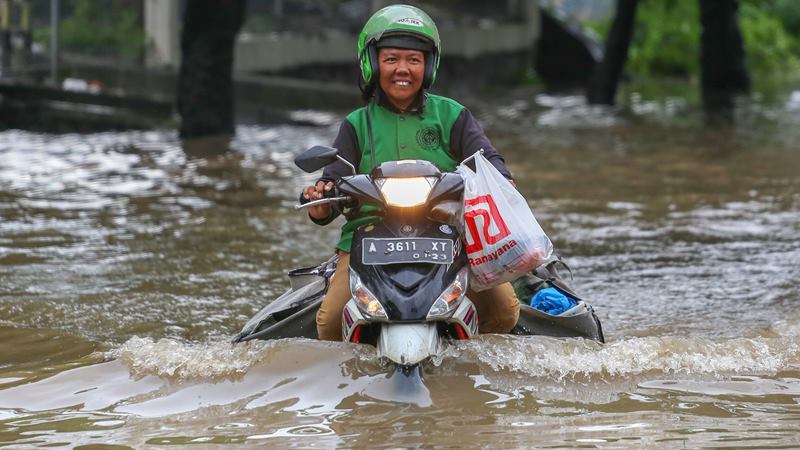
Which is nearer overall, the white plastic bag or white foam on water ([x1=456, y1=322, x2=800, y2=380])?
the white plastic bag

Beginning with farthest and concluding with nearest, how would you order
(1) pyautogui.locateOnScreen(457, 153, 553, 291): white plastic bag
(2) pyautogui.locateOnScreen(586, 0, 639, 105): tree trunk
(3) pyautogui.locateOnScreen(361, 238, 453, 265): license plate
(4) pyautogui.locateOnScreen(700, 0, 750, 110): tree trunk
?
(4) pyautogui.locateOnScreen(700, 0, 750, 110): tree trunk → (2) pyautogui.locateOnScreen(586, 0, 639, 105): tree trunk → (1) pyautogui.locateOnScreen(457, 153, 553, 291): white plastic bag → (3) pyautogui.locateOnScreen(361, 238, 453, 265): license plate

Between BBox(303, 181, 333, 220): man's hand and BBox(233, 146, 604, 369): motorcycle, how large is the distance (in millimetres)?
41

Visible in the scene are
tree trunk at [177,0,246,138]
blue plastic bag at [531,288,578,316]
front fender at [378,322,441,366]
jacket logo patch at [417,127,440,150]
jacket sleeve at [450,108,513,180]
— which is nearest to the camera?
front fender at [378,322,441,366]

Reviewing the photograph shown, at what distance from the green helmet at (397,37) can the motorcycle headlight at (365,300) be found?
1.01 meters

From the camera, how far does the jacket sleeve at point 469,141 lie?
6.06 m

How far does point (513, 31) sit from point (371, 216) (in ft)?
76.0

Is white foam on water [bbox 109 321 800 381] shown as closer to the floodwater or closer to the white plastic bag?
the floodwater

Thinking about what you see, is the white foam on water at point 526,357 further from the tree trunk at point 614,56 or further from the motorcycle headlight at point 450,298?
the tree trunk at point 614,56

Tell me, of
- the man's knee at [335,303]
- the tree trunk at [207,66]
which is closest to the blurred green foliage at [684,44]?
the tree trunk at [207,66]

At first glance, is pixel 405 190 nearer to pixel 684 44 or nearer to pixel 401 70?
pixel 401 70

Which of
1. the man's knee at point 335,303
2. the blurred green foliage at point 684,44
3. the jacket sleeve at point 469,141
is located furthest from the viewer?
the blurred green foliage at point 684,44

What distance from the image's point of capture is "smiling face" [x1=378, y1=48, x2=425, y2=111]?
6055mm

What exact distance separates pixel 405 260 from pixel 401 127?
2.73 feet

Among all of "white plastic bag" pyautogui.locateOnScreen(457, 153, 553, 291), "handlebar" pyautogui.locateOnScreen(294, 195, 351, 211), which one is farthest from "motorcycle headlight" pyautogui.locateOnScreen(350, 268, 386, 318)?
"white plastic bag" pyautogui.locateOnScreen(457, 153, 553, 291)
